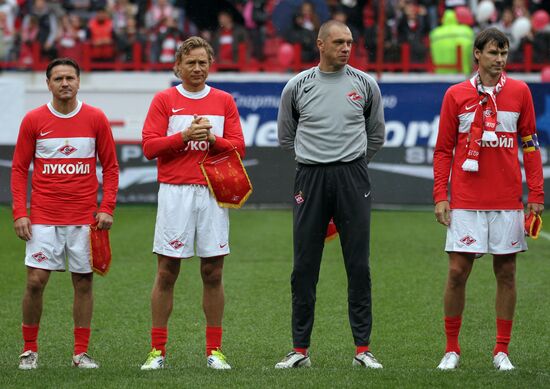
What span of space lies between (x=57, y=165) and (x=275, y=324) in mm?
A: 2823

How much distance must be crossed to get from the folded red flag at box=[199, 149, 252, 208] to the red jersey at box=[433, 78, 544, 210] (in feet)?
4.01

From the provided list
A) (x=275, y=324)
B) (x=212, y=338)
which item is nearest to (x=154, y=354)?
(x=212, y=338)

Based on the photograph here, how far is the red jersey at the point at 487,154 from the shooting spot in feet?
23.4

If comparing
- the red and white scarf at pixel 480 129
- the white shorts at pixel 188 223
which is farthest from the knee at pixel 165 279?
the red and white scarf at pixel 480 129

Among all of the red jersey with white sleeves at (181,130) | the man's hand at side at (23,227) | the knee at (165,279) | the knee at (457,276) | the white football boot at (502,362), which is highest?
the red jersey with white sleeves at (181,130)

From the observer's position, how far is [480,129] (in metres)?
7.06

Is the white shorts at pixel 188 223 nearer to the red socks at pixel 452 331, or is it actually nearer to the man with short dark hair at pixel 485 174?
the man with short dark hair at pixel 485 174

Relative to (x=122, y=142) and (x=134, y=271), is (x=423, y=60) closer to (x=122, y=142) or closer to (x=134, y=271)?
(x=122, y=142)

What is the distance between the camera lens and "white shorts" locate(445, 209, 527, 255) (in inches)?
280

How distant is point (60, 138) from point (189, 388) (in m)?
1.95

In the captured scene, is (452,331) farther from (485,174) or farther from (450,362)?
(485,174)

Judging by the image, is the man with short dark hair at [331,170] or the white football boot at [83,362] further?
the white football boot at [83,362]

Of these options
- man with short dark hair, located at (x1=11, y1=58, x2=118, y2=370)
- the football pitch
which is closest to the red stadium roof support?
the football pitch

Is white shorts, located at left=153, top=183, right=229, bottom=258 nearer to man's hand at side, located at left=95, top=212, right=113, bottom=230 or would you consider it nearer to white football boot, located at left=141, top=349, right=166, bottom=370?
man's hand at side, located at left=95, top=212, right=113, bottom=230
